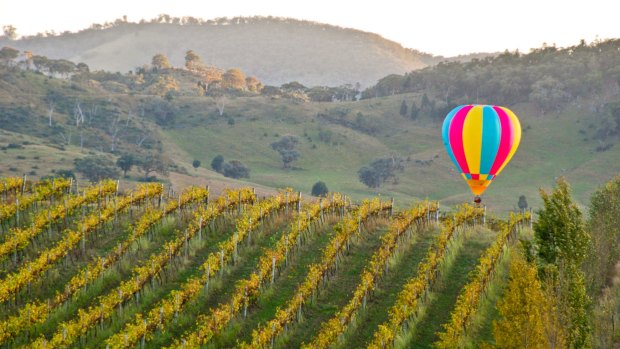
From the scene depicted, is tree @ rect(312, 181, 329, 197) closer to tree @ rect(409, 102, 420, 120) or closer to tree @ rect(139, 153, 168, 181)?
tree @ rect(139, 153, 168, 181)

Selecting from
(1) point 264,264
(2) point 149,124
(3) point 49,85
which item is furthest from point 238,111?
(1) point 264,264

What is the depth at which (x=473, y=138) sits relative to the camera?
153 feet

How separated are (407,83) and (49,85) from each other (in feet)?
291

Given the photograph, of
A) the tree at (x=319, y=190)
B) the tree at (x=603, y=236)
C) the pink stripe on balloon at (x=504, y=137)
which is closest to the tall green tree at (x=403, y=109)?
the tree at (x=319, y=190)

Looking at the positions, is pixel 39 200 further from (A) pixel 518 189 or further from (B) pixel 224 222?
(A) pixel 518 189

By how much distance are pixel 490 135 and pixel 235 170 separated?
259 feet

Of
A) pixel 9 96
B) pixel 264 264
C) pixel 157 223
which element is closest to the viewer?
pixel 264 264

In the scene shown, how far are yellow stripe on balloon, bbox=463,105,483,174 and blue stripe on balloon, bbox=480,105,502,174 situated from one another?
9.9 inches

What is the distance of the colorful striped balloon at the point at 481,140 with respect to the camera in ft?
152

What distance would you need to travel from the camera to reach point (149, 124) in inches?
5842

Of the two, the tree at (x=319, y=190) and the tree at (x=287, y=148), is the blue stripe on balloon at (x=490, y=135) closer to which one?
the tree at (x=319, y=190)

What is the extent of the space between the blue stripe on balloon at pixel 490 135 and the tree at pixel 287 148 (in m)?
86.3

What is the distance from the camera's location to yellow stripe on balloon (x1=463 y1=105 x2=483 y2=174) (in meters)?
46.5

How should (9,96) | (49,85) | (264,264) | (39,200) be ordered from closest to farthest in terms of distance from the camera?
(264,264) → (39,200) → (9,96) → (49,85)
